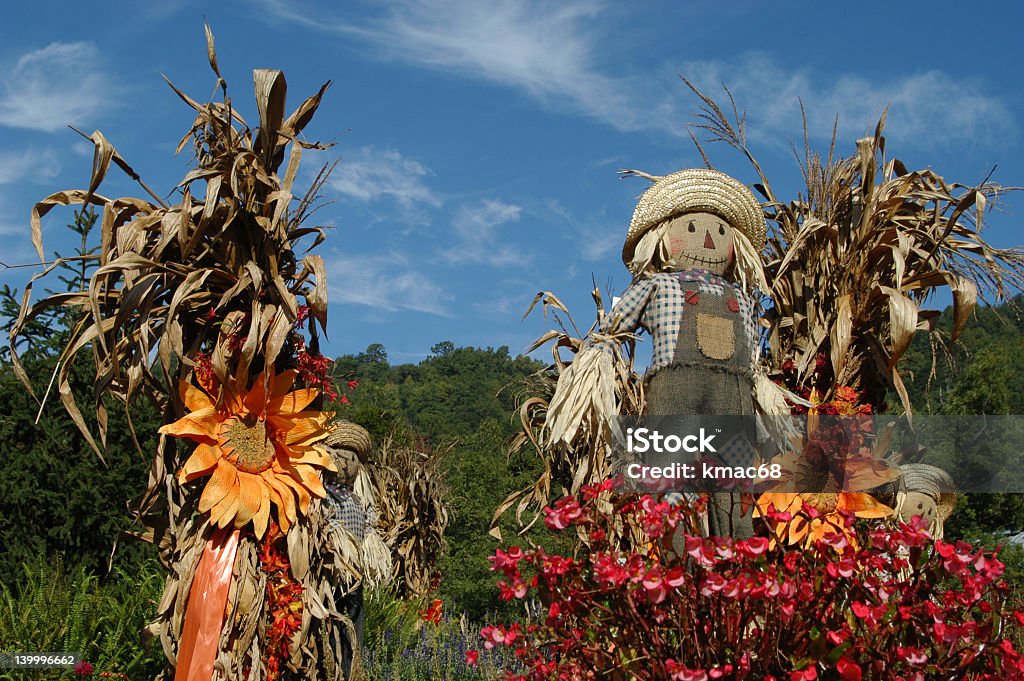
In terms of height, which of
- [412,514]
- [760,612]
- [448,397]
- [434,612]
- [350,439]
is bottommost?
[434,612]

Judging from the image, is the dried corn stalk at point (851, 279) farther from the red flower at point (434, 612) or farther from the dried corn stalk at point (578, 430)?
the red flower at point (434, 612)

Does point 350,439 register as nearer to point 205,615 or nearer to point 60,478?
point 205,615

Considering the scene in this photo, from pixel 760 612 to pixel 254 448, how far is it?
267 centimetres

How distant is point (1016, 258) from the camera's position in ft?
19.1

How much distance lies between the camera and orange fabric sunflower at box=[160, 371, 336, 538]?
471 centimetres

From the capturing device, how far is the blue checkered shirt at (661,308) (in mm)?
5422

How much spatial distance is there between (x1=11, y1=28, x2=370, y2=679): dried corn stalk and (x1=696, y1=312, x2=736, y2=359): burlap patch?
211cm

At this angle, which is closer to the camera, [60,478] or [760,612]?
[760,612]

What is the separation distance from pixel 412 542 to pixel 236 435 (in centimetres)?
606

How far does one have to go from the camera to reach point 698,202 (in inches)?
229

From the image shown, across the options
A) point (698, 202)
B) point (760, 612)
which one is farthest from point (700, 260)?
point (760, 612)

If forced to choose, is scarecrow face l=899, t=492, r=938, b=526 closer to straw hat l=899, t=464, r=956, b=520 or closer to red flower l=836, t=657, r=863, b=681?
straw hat l=899, t=464, r=956, b=520

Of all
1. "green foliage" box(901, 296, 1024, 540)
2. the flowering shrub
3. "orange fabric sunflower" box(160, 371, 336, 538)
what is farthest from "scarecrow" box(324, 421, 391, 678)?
"green foliage" box(901, 296, 1024, 540)

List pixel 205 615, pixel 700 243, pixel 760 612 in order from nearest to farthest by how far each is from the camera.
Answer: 1. pixel 760 612
2. pixel 205 615
3. pixel 700 243
